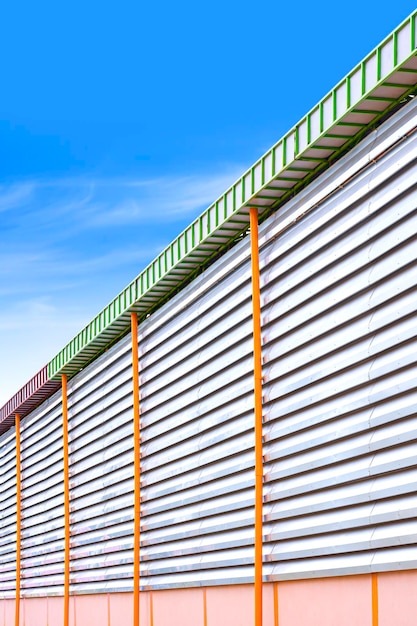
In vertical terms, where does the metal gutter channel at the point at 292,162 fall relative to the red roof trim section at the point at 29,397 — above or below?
above

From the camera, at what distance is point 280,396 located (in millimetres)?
23750

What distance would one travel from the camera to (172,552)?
30672 mm

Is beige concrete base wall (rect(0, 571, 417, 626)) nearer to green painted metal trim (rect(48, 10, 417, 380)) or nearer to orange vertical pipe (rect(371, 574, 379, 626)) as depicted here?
orange vertical pipe (rect(371, 574, 379, 626))

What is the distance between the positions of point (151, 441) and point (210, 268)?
6.81m

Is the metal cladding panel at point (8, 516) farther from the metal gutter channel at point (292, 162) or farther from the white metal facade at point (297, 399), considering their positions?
the metal gutter channel at point (292, 162)

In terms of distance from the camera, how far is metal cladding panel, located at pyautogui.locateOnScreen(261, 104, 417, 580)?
19.1 metres

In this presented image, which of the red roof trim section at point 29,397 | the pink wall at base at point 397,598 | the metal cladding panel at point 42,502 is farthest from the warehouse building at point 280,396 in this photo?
the red roof trim section at point 29,397

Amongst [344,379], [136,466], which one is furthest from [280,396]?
[136,466]

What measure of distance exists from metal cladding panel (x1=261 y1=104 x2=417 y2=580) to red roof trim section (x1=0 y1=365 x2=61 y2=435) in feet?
74.6

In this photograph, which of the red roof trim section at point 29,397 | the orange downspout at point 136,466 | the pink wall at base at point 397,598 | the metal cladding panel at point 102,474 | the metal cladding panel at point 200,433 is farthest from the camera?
the red roof trim section at point 29,397

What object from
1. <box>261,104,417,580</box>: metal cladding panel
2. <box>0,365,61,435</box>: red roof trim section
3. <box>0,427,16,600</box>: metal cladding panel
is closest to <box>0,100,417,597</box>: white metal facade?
<box>261,104,417,580</box>: metal cladding panel

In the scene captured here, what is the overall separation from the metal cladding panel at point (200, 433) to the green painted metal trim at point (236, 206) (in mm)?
625

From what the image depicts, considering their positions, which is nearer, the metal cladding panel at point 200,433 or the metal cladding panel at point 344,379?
the metal cladding panel at point 344,379

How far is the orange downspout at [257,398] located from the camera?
23.4m
